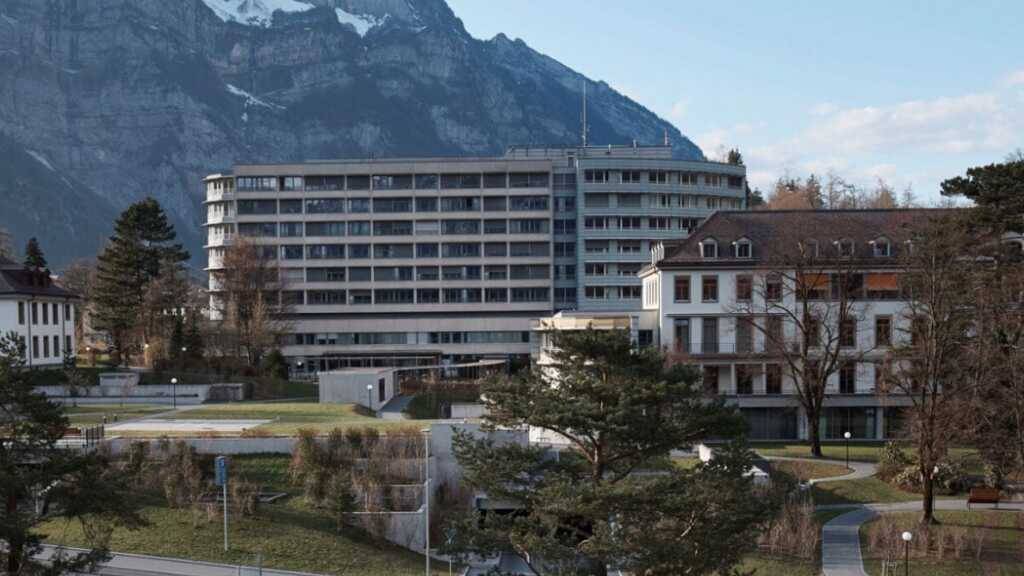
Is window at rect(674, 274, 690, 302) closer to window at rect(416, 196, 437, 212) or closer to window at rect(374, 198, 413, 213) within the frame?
window at rect(416, 196, 437, 212)

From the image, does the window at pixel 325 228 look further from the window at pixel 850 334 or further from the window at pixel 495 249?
the window at pixel 850 334

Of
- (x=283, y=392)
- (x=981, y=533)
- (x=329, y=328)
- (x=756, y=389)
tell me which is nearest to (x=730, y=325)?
(x=756, y=389)

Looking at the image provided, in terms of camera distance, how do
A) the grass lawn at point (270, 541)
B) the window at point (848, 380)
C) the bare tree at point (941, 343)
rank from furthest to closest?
1. the window at point (848, 380)
2. the bare tree at point (941, 343)
3. the grass lawn at point (270, 541)

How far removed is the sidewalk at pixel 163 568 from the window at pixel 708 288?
3086 centimetres

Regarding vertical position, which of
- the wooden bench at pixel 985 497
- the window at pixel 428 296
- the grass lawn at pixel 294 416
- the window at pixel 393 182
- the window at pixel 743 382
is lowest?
the wooden bench at pixel 985 497

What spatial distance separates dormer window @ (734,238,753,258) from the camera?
49844mm

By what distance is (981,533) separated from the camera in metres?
30.4

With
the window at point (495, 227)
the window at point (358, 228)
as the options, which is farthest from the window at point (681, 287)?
the window at point (358, 228)

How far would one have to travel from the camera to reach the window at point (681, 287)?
50.0 metres

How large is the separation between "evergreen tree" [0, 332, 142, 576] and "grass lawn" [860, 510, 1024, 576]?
867 inches

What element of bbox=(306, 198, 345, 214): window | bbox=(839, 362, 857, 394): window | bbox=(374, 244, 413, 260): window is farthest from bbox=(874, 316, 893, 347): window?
bbox=(306, 198, 345, 214): window

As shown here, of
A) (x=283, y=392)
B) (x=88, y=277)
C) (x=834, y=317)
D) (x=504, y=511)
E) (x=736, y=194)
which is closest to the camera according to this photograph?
(x=504, y=511)

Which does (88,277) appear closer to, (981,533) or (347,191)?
(347,191)

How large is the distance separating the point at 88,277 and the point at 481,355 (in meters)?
40.6
